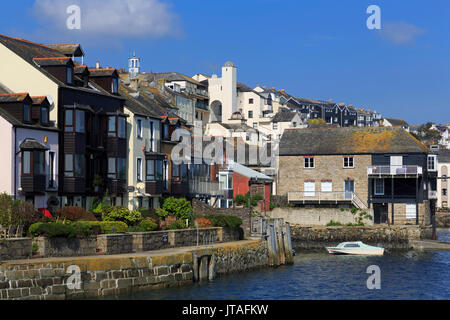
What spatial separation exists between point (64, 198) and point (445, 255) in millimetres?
33771

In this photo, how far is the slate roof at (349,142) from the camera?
3049 inches

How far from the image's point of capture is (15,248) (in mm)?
33750

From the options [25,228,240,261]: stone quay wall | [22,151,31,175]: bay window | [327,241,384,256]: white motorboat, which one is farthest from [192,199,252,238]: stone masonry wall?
[22,151,31,175]: bay window

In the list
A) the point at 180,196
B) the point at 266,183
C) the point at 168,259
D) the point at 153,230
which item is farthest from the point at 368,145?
the point at 168,259

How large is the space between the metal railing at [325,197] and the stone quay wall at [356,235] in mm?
5286

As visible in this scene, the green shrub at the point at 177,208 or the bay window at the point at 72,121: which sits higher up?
the bay window at the point at 72,121

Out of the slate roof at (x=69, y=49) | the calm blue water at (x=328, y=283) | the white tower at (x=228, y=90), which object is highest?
the white tower at (x=228, y=90)

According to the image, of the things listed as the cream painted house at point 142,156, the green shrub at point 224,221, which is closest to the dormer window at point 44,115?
the cream painted house at point 142,156

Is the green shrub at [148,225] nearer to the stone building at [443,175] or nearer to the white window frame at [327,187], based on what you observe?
the white window frame at [327,187]

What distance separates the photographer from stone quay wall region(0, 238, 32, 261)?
109 feet

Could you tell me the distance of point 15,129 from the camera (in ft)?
141

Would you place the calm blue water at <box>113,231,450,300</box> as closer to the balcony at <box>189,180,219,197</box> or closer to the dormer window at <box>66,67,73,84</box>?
the balcony at <box>189,180,219,197</box>

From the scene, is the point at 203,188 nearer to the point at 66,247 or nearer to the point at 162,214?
Answer: the point at 162,214

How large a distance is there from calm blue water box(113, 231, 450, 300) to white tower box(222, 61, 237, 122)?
74287 mm
